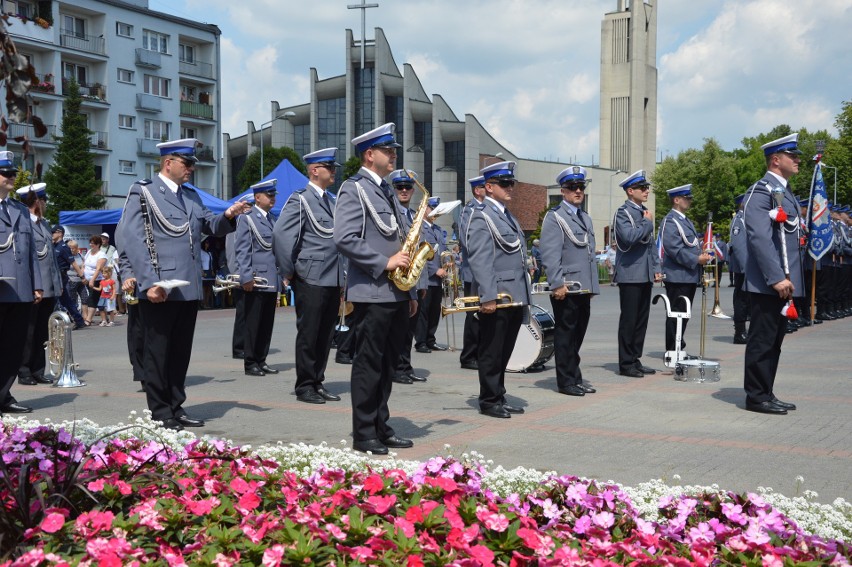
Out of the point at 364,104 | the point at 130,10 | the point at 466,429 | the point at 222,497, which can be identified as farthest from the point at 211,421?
the point at 364,104

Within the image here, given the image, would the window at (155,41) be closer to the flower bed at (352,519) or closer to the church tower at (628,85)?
the church tower at (628,85)

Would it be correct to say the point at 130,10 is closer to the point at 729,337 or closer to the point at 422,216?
the point at 729,337

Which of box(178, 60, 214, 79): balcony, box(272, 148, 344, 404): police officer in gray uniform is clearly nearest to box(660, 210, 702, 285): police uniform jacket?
box(272, 148, 344, 404): police officer in gray uniform

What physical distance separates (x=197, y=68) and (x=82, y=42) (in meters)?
10.3

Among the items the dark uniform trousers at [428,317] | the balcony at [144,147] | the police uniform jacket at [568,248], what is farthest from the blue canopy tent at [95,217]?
the balcony at [144,147]

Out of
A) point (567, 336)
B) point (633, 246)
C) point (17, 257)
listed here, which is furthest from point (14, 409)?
point (633, 246)

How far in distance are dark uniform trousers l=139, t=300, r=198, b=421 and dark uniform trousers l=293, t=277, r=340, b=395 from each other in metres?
1.64

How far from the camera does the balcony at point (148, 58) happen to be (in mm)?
65812

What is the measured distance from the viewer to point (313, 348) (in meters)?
9.55

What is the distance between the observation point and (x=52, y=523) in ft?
13.2

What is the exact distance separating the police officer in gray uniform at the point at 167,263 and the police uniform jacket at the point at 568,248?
134 inches

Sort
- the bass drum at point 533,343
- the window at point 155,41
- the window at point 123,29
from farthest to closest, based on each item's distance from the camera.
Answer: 1. the window at point 155,41
2. the window at point 123,29
3. the bass drum at point 533,343

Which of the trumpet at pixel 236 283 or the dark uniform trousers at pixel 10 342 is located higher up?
the trumpet at pixel 236 283

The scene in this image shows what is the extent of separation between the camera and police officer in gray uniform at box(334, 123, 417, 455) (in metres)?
6.93
